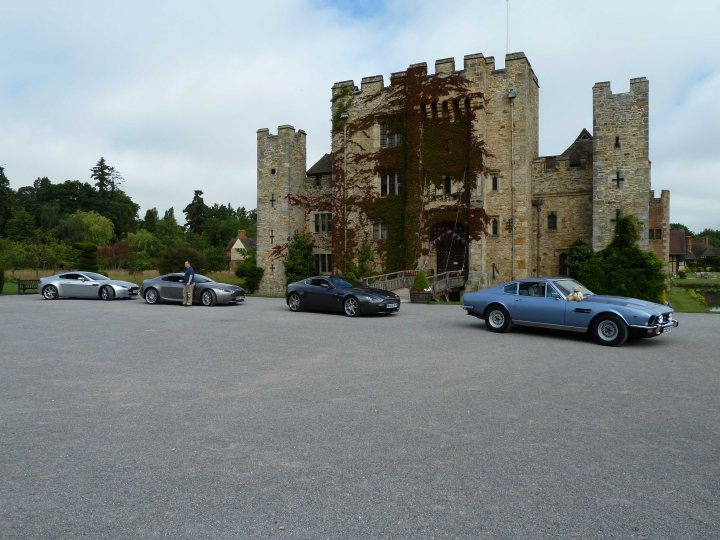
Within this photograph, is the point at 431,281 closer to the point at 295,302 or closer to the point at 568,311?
the point at 295,302

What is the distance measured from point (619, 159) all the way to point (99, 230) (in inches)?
2711

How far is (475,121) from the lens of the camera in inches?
1192

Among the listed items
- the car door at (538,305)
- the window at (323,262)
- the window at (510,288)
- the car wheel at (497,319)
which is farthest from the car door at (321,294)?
the window at (323,262)

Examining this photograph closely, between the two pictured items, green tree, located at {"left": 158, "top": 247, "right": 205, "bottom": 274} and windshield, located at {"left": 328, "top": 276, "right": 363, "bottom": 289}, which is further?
green tree, located at {"left": 158, "top": 247, "right": 205, "bottom": 274}

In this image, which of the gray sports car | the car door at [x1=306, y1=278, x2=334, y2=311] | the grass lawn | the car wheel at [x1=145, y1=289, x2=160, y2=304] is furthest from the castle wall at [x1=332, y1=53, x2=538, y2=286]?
the car wheel at [x1=145, y1=289, x2=160, y2=304]

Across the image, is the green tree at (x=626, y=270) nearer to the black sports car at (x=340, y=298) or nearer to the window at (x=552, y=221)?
the window at (x=552, y=221)

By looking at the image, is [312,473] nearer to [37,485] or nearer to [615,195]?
[37,485]

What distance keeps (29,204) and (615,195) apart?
8796 centimetres

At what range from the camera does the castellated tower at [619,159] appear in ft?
88.4

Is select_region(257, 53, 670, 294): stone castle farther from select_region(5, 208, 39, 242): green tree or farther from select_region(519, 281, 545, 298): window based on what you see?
select_region(5, 208, 39, 242): green tree

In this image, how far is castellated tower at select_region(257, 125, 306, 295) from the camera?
35656mm

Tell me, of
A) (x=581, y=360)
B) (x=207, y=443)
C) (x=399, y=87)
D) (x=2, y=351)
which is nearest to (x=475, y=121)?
(x=399, y=87)

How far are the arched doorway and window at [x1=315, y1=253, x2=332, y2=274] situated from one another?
8.04 metres

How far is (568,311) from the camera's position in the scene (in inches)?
456
